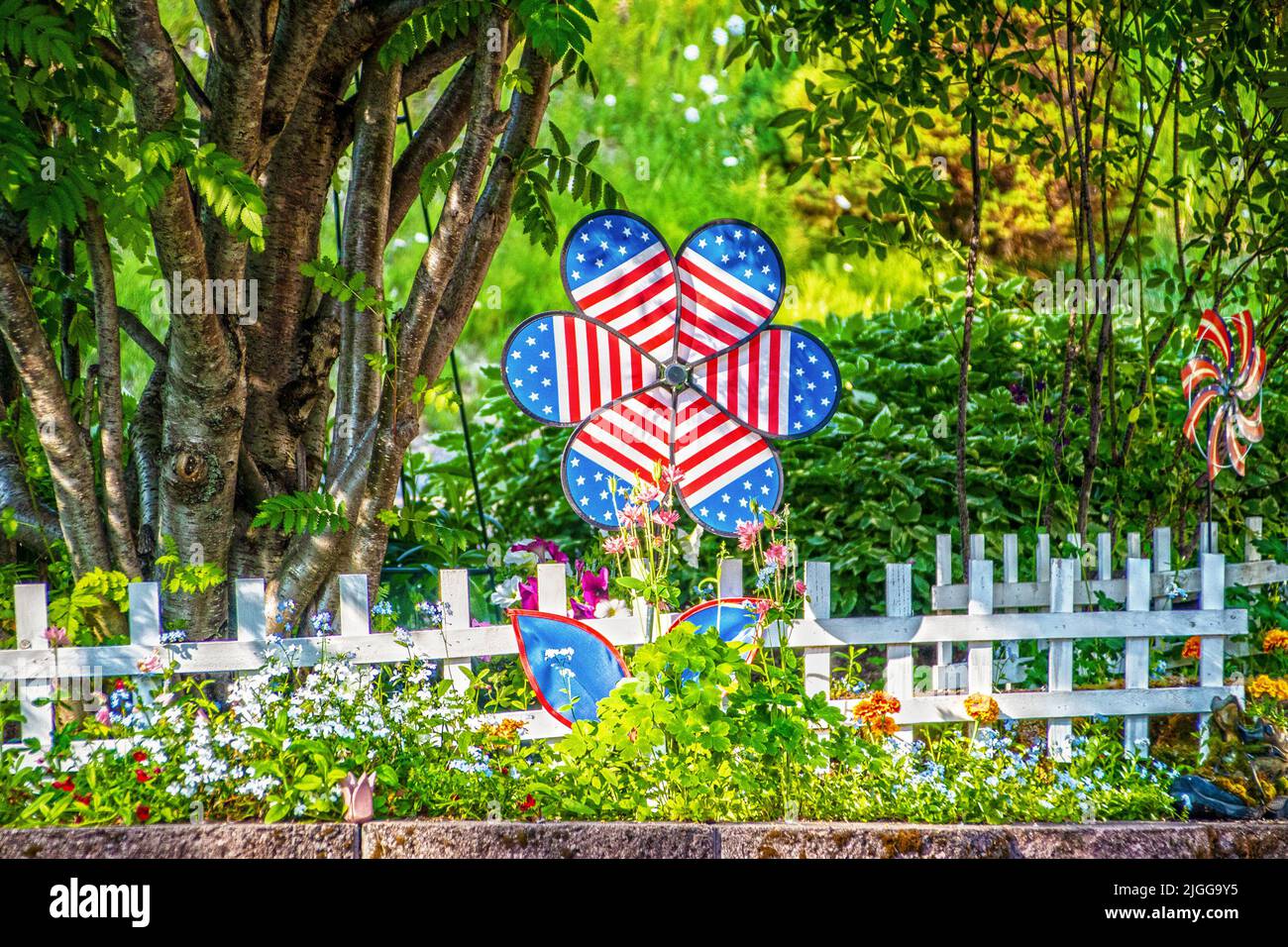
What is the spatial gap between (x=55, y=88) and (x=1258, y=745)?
4.15 m

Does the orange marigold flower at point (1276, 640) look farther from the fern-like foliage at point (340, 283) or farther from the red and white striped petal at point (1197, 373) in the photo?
the fern-like foliage at point (340, 283)

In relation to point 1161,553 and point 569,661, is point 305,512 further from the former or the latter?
point 1161,553

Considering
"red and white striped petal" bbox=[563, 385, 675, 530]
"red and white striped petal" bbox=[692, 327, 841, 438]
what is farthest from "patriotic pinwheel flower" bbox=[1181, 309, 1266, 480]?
"red and white striped petal" bbox=[563, 385, 675, 530]

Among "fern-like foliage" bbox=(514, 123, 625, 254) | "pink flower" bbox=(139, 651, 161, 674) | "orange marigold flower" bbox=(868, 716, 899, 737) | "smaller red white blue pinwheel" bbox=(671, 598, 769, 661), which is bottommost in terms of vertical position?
"orange marigold flower" bbox=(868, 716, 899, 737)

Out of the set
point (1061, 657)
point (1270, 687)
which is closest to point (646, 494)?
point (1061, 657)

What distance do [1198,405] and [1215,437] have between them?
143mm

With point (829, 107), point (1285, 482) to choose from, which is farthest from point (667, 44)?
point (1285, 482)

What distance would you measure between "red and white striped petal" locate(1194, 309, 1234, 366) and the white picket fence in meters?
0.91

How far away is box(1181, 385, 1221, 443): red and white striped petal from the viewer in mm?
4113

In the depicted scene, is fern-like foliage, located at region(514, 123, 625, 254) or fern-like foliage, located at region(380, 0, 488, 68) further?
fern-like foliage, located at region(514, 123, 625, 254)

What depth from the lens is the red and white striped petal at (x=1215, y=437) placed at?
13.7 feet

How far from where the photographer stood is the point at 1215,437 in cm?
420

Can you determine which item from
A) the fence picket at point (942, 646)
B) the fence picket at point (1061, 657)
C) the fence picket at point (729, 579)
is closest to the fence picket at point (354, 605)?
the fence picket at point (729, 579)

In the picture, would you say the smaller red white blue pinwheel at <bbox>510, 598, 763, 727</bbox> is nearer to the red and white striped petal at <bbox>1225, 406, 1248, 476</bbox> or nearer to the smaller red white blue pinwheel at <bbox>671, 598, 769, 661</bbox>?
the smaller red white blue pinwheel at <bbox>671, 598, 769, 661</bbox>
